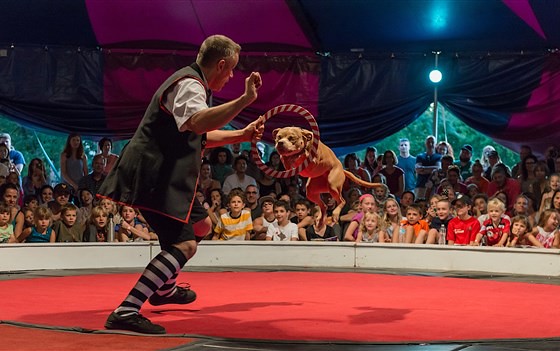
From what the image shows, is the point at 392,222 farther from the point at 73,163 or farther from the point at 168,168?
the point at 168,168

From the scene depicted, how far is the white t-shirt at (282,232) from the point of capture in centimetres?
942

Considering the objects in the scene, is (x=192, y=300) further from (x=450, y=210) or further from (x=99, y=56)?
(x=99, y=56)

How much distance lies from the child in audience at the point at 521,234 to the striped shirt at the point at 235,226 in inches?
100

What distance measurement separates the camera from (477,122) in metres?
12.3

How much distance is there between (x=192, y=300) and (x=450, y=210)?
4751 millimetres

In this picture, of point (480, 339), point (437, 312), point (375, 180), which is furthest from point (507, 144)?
point (480, 339)

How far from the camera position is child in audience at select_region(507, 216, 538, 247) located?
859 cm

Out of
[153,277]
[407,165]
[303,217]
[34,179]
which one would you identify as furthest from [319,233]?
[153,277]

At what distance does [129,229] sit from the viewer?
30.5 feet

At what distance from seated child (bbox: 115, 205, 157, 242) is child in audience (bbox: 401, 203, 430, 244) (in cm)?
252

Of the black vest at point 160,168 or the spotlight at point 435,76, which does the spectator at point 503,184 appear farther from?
the black vest at point 160,168

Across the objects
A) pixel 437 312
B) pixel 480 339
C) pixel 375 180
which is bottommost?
pixel 480 339

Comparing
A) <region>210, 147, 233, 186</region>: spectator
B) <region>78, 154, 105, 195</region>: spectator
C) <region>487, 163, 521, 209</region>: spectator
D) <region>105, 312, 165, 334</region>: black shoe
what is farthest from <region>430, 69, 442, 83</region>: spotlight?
<region>105, 312, 165, 334</region>: black shoe

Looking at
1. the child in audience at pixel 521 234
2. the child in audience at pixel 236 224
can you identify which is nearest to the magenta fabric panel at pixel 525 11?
the child in audience at pixel 521 234
